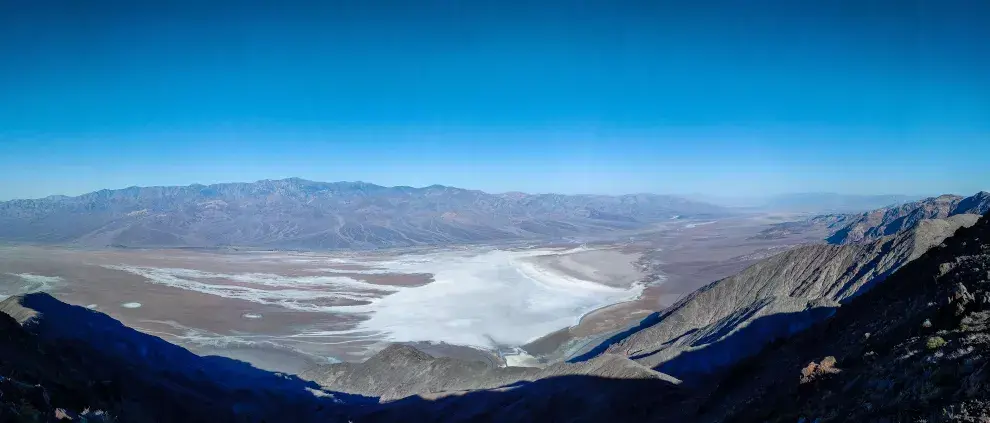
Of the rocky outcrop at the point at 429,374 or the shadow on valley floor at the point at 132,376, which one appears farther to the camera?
the rocky outcrop at the point at 429,374

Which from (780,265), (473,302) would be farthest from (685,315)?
(473,302)

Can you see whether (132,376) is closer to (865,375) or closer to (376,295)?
(865,375)

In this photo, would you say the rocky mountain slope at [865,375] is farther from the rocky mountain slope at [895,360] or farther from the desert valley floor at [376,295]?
the desert valley floor at [376,295]

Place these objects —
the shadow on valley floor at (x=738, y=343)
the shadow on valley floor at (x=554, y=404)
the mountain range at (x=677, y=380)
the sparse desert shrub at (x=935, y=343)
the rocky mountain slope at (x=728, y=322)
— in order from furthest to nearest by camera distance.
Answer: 1. the rocky mountain slope at (x=728, y=322)
2. the shadow on valley floor at (x=738, y=343)
3. the shadow on valley floor at (x=554, y=404)
4. the sparse desert shrub at (x=935, y=343)
5. the mountain range at (x=677, y=380)

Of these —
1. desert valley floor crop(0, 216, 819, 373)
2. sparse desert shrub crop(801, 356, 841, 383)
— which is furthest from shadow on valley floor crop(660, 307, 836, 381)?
sparse desert shrub crop(801, 356, 841, 383)

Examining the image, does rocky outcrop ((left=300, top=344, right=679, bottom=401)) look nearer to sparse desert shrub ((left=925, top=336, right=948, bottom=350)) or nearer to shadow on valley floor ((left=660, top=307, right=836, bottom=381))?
shadow on valley floor ((left=660, top=307, right=836, bottom=381))

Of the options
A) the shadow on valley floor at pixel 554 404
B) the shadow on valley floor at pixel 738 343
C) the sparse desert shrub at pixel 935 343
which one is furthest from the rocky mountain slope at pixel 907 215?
the sparse desert shrub at pixel 935 343

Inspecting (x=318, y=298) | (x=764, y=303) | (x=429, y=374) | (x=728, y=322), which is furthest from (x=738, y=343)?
(x=318, y=298)
